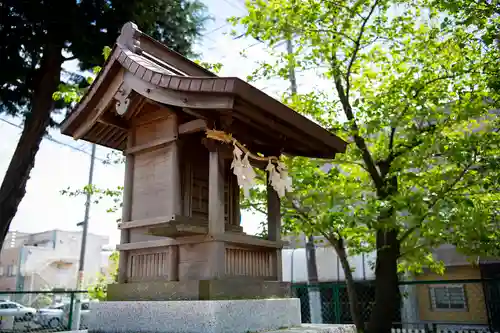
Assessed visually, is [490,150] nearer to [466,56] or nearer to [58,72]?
[466,56]

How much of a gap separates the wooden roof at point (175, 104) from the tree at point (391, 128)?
2580 mm

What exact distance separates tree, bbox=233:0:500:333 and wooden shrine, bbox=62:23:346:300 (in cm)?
282

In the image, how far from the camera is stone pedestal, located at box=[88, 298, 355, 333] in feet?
12.4

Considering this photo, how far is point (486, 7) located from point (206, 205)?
6266mm

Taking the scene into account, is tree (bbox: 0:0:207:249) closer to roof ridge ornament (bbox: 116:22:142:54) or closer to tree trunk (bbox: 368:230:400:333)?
roof ridge ornament (bbox: 116:22:142:54)

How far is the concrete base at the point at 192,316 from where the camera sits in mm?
3789

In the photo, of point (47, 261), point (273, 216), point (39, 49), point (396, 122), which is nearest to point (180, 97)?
point (273, 216)

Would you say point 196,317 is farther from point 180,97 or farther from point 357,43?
point 357,43

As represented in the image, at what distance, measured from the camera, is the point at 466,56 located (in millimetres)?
8633

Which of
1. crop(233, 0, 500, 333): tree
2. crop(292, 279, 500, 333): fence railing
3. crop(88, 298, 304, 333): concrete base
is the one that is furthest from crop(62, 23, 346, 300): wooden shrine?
crop(292, 279, 500, 333): fence railing

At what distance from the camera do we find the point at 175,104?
4.17m

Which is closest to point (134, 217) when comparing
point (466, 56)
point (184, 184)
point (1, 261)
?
point (184, 184)

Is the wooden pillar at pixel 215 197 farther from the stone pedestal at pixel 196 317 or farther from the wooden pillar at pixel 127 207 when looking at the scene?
the wooden pillar at pixel 127 207

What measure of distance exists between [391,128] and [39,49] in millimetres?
8929
